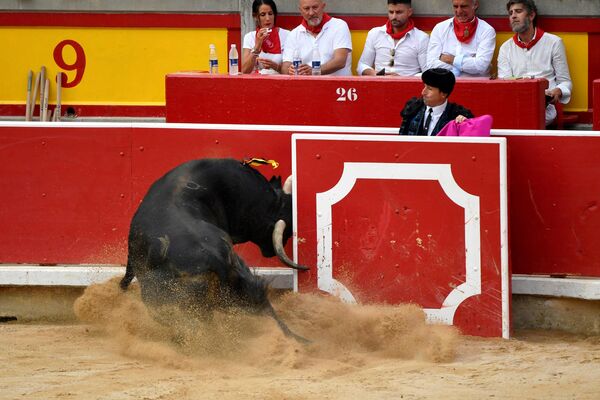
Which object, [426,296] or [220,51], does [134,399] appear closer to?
[426,296]

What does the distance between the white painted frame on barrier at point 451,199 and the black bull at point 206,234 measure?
0.23 metres

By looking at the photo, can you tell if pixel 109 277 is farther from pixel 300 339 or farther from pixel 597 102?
pixel 597 102

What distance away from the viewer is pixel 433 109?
772cm

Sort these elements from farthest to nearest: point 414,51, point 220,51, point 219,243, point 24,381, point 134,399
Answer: point 220,51 → point 414,51 → point 219,243 → point 24,381 → point 134,399

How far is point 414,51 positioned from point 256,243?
3.14m

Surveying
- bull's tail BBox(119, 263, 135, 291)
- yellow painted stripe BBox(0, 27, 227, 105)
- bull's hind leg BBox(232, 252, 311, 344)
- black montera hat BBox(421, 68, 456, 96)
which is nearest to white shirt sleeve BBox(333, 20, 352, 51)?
yellow painted stripe BBox(0, 27, 227, 105)

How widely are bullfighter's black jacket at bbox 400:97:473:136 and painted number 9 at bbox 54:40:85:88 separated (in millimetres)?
4337

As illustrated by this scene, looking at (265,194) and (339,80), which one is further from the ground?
(339,80)

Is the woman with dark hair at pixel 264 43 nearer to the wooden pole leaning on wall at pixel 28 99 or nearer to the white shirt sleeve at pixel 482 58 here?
the white shirt sleeve at pixel 482 58

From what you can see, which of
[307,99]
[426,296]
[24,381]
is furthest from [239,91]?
[24,381]

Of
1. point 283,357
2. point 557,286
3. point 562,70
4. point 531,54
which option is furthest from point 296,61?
point 283,357

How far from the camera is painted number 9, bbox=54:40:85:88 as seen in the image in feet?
37.1

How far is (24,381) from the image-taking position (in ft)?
20.5

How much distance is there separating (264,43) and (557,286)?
142 inches
